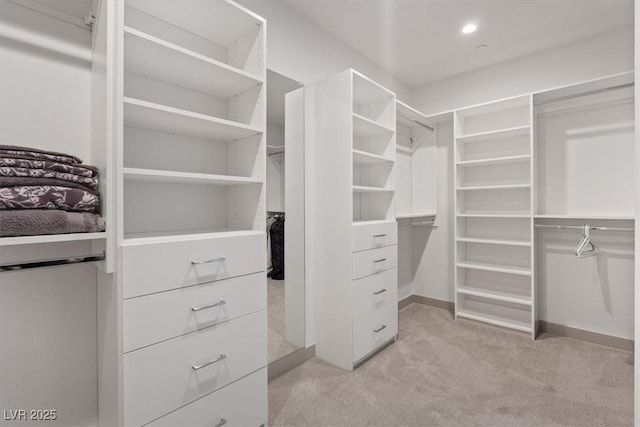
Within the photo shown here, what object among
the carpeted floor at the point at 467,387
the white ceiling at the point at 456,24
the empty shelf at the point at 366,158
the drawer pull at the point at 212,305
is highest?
the white ceiling at the point at 456,24

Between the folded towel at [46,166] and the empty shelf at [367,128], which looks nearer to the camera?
the folded towel at [46,166]

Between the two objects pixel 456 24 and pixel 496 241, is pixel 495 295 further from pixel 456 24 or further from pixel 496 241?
pixel 456 24

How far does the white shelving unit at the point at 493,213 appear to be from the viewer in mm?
2902

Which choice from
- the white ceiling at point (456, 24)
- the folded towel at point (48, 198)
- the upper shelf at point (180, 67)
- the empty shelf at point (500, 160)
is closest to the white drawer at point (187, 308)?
the folded towel at point (48, 198)

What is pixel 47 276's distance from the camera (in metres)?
1.34

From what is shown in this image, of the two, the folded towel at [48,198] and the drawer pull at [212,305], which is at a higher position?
the folded towel at [48,198]

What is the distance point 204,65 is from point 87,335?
1.35 meters

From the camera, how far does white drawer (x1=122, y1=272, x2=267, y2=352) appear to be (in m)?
1.13

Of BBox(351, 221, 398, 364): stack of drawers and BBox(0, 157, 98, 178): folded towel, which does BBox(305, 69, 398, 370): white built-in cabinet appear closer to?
BBox(351, 221, 398, 364): stack of drawers

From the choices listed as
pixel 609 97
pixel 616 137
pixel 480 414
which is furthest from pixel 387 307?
pixel 609 97

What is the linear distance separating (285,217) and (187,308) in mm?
A: 1034

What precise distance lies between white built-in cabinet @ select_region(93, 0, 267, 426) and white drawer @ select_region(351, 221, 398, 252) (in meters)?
0.83

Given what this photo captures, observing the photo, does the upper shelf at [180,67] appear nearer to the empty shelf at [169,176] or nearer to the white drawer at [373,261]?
the empty shelf at [169,176]

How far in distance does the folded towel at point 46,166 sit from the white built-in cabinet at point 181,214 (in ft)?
0.21
